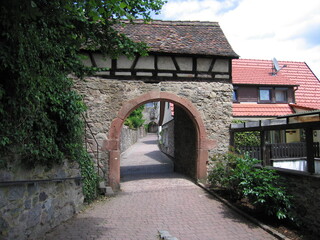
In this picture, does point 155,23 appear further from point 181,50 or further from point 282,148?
point 282,148

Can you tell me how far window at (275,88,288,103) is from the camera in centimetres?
1385

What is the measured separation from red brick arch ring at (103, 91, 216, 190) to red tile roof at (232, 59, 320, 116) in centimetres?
490

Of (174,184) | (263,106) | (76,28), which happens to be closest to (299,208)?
(174,184)

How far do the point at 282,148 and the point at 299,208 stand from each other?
11.4 ft

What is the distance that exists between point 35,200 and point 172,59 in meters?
5.82

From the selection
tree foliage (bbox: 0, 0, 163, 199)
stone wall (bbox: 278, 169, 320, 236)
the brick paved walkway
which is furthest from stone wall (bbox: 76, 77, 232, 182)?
stone wall (bbox: 278, 169, 320, 236)

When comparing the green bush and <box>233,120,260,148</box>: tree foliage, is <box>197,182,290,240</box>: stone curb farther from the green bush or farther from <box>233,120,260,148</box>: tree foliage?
<box>233,120,260,148</box>: tree foliage

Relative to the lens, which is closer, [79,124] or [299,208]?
[299,208]

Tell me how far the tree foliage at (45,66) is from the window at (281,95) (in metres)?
10.2

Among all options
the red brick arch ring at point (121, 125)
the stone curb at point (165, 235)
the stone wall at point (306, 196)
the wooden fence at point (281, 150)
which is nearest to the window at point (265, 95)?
the wooden fence at point (281, 150)

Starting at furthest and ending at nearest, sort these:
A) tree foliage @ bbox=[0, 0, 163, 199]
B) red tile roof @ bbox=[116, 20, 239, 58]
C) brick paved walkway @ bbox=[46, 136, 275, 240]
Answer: red tile roof @ bbox=[116, 20, 239, 58] → brick paved walkway @ bbox=[46, 136, 275, 240] → tree foliage @ bbox=[0, 0, 163, 199]

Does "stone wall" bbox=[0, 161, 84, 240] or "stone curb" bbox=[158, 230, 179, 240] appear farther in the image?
"stone curb" bbox=[158, 230, 179, 240]

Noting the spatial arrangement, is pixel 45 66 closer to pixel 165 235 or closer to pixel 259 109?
pixel 165 235

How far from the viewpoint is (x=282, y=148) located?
8539mm
